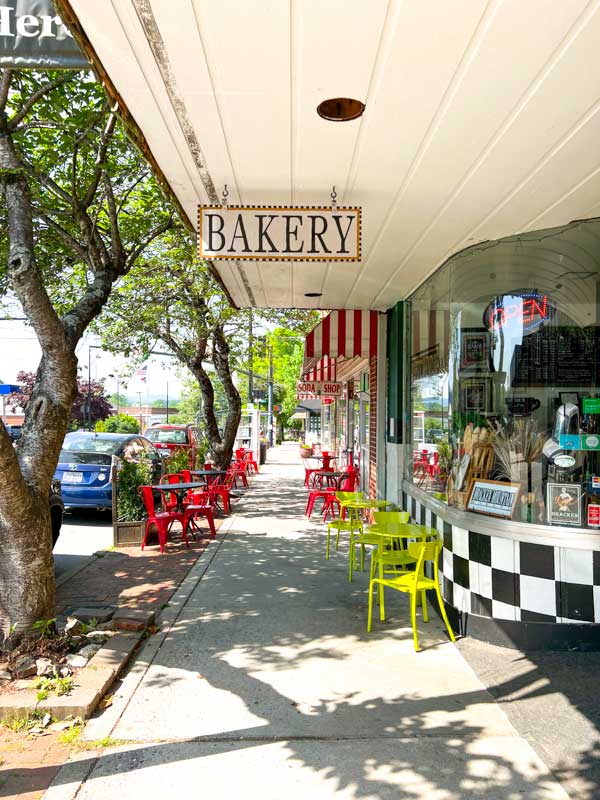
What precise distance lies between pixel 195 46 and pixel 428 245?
3.34 meters

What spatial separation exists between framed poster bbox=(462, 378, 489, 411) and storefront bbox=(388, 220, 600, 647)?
1cm

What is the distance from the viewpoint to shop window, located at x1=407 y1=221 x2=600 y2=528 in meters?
5.06

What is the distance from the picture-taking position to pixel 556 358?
5363mm

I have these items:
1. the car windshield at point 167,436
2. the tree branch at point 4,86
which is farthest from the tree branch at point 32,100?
the car windshield at point 167,436

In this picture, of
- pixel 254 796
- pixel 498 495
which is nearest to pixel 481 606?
pixel 498 495

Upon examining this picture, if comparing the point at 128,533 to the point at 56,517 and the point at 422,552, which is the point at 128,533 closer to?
the point at 56,517

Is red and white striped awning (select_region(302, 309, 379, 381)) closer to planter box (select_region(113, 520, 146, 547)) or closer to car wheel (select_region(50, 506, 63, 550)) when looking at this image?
planter box (select_region(113, 520, 146, 547))

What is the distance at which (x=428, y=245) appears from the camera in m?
5.74

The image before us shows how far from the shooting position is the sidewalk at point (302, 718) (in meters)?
3.10

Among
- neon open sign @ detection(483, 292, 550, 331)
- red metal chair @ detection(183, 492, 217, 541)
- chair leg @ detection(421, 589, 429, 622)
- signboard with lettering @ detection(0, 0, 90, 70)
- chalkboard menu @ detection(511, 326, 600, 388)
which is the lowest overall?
chair leg @ detection(421, 589, 429, 622)

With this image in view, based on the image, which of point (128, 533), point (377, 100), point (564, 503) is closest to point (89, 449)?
point (128, 533)

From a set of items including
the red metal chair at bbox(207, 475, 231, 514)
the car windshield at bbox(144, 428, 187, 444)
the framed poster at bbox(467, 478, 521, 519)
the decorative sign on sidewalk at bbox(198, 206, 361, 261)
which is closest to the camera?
the decorative sign on sidewalk at bbox(198, 206, 361, 261)

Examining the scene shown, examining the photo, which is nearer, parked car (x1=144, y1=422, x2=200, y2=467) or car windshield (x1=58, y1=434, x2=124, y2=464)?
car windshield (x1=58, y1=434, x2=124, y2=464)

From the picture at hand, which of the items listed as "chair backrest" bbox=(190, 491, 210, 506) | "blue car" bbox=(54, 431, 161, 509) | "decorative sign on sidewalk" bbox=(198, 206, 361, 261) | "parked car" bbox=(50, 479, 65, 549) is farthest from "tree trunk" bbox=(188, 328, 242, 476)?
"decorative sign on sidewalk" bbox=(198, 206, 361, 261)
